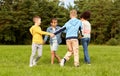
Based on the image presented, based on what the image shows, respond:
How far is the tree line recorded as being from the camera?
57.1 m

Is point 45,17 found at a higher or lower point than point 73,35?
lower

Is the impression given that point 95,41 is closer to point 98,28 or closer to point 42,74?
point 98,28

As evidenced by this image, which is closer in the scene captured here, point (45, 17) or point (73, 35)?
point (73, 35)

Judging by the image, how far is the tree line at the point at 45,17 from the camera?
5709 cm

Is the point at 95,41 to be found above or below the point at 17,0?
below

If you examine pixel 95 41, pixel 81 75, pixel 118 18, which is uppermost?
pixel 81 75

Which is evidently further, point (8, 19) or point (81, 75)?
point (8, 19)

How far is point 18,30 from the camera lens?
57688 millimetres

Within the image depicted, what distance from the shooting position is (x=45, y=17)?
58.2m

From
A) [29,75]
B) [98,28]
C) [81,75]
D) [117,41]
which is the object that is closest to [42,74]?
[29,75]

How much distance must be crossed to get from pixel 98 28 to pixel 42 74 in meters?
51.9

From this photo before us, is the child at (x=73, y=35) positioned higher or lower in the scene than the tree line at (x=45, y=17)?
higher

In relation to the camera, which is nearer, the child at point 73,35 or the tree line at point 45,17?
the child at point 73,35

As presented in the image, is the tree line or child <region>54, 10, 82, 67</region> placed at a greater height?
child <region>54, 10, 82, 67</region>
